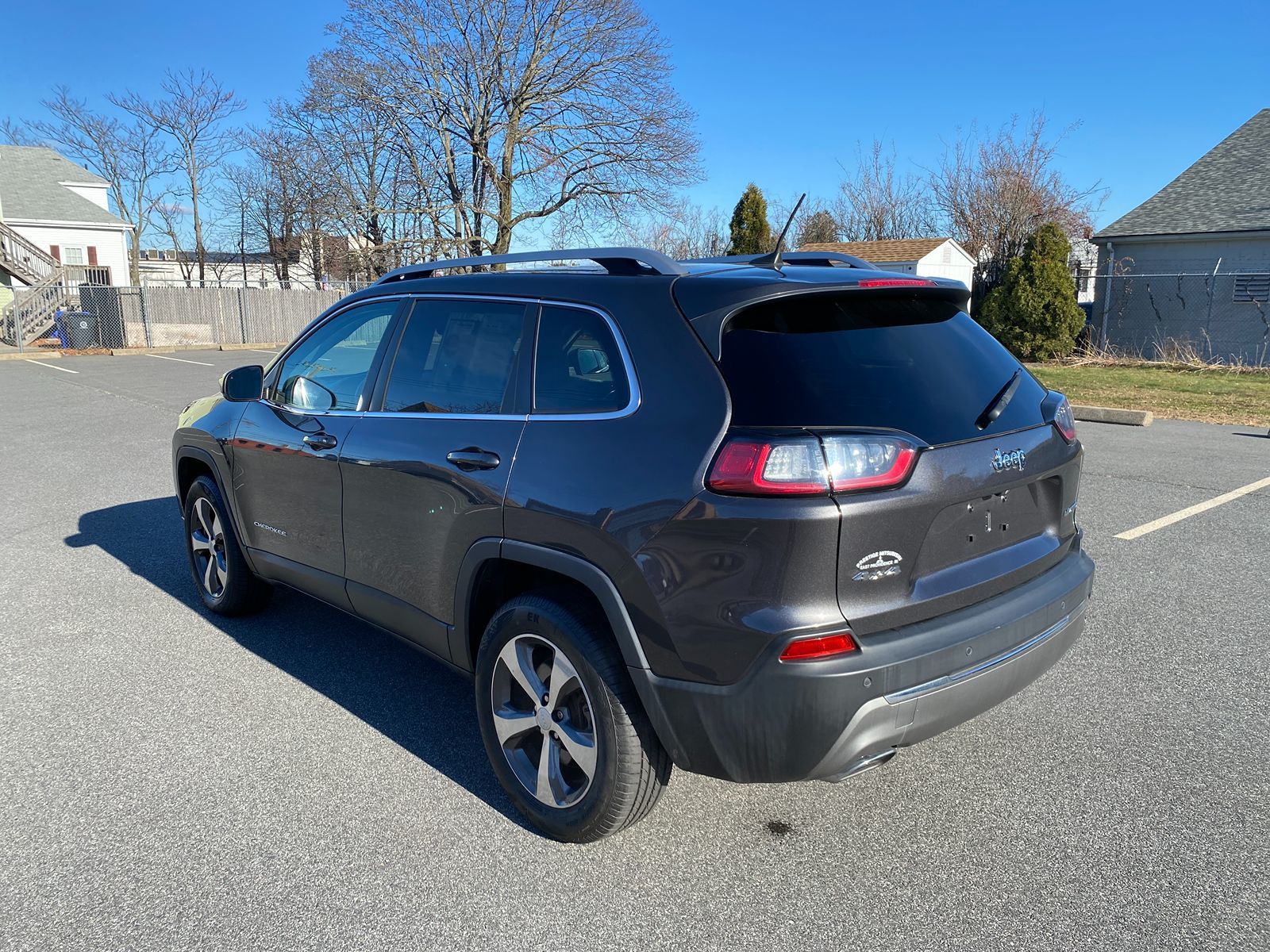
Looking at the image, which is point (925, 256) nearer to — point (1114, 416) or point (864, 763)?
point (1114, 416)

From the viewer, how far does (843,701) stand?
7.77 feet

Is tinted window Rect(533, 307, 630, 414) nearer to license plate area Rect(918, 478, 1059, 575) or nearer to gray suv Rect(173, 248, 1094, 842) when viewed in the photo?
gray suv Rect(173, 248, 1094, 842)

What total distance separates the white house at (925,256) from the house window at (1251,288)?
393 inches

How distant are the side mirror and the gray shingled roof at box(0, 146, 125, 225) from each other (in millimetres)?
41826

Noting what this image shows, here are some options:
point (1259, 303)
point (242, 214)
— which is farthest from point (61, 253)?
point (1259, 303)

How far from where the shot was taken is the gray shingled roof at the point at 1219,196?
21547 millimetres

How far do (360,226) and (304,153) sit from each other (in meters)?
3.83

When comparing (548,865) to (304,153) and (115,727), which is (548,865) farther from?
(304,153)

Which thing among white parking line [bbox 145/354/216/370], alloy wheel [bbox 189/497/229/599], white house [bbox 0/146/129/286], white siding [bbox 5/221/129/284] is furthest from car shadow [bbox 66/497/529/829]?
white siding [bbox 5/221/129/284]

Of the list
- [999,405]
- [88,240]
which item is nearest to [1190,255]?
[999,405]

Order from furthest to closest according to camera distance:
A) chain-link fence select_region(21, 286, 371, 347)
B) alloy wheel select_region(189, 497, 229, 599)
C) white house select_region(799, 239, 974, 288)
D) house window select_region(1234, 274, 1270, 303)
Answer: white house select_region(799, 239, 974, 288) < chain-link fence select_region(21, 286, 371, 347) < house window select_region(1234, 274, 1270, 303) < alloy wheel select_region(189, 497, 229, 599)

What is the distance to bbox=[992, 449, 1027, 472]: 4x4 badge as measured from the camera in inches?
108

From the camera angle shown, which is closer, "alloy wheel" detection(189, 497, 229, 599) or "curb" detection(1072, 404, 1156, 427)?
"alloy wheel" detection(189, 497, 229, 599)

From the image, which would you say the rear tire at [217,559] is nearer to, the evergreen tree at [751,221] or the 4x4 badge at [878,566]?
the 4x4 badge at [878,566]
